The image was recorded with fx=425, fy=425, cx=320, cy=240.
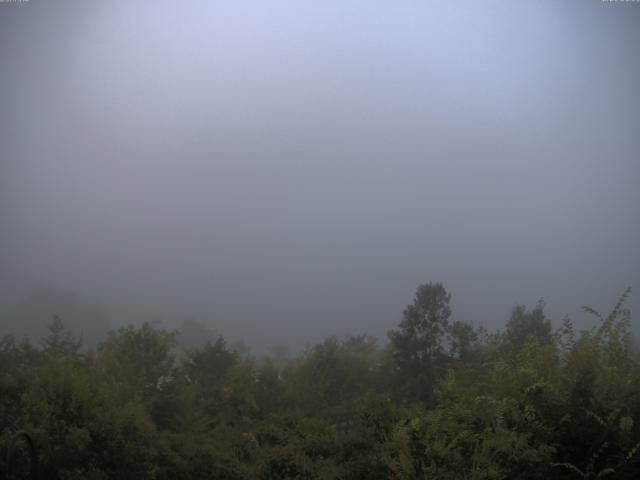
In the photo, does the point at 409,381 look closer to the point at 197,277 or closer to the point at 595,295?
the point at 197,277

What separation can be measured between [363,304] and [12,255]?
6074 inches

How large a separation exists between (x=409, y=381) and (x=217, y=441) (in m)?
14.0

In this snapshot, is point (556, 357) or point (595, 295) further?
point (595, 295)

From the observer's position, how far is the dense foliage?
24.0 feet

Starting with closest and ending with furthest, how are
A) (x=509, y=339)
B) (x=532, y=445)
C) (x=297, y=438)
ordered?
(x=532, y=445) → (x=297, y=438) → (x=509, y=339)

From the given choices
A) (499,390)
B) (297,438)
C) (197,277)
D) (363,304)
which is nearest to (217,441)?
(297,438)

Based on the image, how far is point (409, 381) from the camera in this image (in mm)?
26641

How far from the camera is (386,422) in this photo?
9961 millimetres

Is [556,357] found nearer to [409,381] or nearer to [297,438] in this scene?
[297,438]

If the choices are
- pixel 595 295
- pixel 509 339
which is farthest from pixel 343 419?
pixel 595 295

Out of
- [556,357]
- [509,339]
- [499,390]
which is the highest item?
[509,339]

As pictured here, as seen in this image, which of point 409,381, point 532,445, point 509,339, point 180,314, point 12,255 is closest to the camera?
point 532,445

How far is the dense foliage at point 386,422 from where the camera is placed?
24.0ft

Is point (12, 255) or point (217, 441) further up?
point (12, 255)
